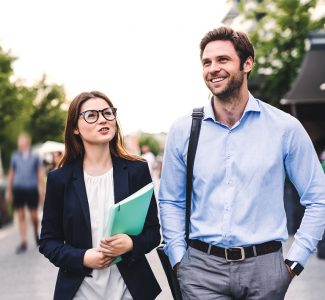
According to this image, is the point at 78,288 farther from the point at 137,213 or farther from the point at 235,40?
the point at 235,40

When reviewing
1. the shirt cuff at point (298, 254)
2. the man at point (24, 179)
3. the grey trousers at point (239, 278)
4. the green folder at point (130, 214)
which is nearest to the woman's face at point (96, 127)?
the green folder at point (130, 214)

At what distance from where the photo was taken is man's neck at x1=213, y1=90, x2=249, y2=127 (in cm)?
337

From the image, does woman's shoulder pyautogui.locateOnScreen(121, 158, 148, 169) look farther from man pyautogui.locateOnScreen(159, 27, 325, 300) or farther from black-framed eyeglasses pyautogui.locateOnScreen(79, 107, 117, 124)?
black-framed eyeglasses pyautogui.locateOnScreen(79, 107, 117, 124)

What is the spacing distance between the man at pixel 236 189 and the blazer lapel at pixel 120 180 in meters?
0.22

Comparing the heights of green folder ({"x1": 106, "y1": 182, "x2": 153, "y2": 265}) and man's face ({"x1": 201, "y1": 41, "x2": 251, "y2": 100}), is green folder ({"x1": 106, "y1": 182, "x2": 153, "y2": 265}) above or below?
below

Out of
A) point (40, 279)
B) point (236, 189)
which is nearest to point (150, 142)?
point (40, 279)

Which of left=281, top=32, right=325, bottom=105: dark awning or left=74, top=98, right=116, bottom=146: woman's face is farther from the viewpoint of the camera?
left=281, top=32, right=325, bottom=105: dark awning

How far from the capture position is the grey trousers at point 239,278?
10.3ft

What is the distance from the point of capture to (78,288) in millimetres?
3260

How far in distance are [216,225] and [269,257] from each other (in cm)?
29

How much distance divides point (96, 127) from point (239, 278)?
3.30ft

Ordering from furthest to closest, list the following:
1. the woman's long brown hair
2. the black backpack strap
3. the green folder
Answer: the woman's long brown hair → the black backpack strap → the green folder

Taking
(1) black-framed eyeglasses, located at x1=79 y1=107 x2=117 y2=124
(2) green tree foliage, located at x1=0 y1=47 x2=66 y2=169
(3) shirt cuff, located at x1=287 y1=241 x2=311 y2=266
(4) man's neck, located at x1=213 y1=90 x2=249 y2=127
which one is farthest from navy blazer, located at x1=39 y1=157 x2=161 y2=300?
(2) green tree foliage, located at x1=0 y1=47 x2=66 y2=169

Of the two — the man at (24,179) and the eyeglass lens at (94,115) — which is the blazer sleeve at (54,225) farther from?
the man at (24,179)
